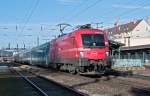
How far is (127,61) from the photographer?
2227 inches

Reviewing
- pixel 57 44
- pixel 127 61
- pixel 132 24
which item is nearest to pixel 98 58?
pixel 57 44

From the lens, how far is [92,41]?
29.5 m

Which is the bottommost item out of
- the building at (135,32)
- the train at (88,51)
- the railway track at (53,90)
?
the railway track at (53,90)

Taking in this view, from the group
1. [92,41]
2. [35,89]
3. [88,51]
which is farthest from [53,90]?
[92,41]

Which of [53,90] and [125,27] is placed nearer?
[53,90]

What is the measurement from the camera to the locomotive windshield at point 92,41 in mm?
29281

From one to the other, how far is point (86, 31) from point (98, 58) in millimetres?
2476

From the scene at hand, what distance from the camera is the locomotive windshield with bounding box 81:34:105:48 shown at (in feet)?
96.1

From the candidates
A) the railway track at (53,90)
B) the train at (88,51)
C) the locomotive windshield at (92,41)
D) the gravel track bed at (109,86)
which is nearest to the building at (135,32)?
the train at (88,51)

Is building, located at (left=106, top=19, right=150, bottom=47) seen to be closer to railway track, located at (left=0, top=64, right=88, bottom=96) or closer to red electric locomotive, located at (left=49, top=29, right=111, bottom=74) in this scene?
red electric locomotive, located at (left=49, top=29, right=111, bottom=74)

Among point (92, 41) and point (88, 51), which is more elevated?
point (92, 41)

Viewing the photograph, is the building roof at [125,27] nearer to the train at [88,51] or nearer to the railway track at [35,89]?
the train at [88,51]

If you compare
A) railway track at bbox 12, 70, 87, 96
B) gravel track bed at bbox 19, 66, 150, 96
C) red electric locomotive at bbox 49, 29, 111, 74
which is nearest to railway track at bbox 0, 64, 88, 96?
railway track at bbox 12, 70, 87, 96

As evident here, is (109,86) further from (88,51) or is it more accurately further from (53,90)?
(88,51)
